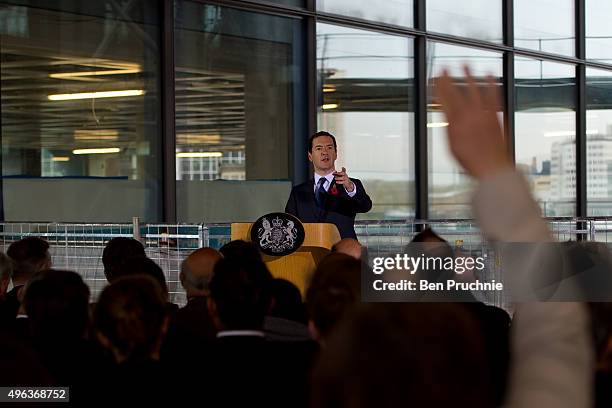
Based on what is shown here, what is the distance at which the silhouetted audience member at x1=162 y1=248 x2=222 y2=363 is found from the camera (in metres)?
3.06

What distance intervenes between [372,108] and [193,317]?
727 cm

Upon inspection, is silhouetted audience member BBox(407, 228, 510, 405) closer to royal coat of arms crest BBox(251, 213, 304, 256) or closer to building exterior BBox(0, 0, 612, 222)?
royal coat of arms crest BBox(251, 213, 304, 256)

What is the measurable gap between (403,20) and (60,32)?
422cm

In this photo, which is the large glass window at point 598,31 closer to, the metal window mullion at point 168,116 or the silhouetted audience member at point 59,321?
the metal window mullion at point 168,116

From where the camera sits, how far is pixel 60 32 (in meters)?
8.28

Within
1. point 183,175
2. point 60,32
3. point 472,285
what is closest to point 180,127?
point 183,175

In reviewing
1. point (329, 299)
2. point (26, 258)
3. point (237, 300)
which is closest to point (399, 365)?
point (329, 299)

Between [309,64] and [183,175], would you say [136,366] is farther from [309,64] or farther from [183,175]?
[309,64]

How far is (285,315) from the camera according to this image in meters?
3.87

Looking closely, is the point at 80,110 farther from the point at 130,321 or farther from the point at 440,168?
the point at 130,321

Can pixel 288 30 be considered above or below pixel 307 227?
above

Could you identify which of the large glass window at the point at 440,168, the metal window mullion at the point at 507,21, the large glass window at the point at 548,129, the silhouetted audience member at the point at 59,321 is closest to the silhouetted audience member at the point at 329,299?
the silhouetted audience member at the point at 59,321

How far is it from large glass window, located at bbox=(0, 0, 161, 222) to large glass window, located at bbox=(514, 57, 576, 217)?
562 centimetres

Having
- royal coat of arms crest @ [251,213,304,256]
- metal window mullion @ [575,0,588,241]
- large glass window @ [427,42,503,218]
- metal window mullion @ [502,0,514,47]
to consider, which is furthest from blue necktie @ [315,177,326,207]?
metal window mullion @ [575,0,588,241]
